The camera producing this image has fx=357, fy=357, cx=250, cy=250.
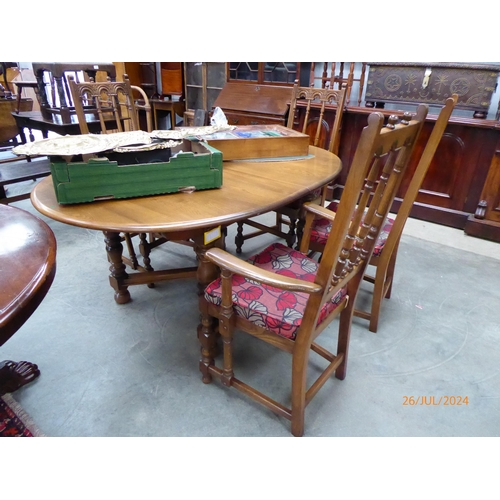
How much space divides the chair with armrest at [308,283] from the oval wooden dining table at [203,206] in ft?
0.41

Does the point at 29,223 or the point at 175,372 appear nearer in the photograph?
the point at 29,223

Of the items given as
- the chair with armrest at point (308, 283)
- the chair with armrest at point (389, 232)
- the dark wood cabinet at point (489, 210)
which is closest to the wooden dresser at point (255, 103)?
the dark wood cabinet at point (489, 210)

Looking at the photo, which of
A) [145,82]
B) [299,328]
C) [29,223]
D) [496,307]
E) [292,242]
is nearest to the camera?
[29,223]

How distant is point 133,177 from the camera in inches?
50.4

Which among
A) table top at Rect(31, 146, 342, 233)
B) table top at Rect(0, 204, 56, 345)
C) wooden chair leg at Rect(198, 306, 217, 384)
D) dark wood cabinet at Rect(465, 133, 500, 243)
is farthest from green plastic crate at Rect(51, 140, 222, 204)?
dark wood cabinet at Rect(465, 133, 500, 243)

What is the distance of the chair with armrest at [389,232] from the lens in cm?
144

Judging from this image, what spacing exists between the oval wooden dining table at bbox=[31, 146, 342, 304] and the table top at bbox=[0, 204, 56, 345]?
0.49 ft

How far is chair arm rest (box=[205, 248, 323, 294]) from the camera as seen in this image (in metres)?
1.02

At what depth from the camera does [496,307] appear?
213 cm

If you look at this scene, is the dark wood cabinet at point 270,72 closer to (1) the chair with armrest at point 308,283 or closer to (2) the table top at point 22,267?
(1) the chair with armrest at point 308,283

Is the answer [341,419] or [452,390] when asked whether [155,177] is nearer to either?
[341,419]

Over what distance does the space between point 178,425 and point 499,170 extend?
293 cm

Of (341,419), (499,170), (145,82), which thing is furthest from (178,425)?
(145,82)
